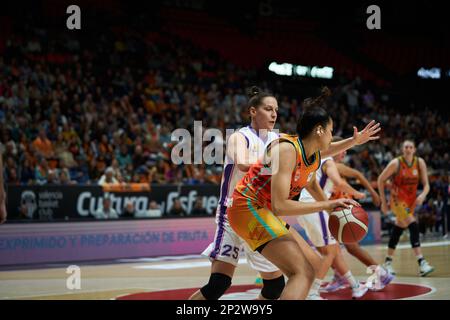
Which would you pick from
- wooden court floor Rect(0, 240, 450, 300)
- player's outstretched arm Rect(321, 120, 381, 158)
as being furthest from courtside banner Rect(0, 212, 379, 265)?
player's outstretched arm Rect(321, 120, 381, 158)

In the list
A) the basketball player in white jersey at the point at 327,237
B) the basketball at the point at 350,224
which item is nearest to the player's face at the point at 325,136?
the basketball at the point at 350,224

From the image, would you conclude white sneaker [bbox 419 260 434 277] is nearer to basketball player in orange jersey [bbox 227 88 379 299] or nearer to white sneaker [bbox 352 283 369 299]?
white sneaker [bbox 352 283 369 299]

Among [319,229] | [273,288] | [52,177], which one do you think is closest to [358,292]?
[319,229]

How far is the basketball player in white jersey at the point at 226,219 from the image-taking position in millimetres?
5578

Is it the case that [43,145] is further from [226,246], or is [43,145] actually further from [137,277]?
[226,246]

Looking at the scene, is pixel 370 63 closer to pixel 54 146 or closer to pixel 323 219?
pixel 54 146

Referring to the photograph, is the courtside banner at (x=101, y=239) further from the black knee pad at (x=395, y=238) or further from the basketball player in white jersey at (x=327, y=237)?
the basketball player in white jersey at (x=327, y=237)

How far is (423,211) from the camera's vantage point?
744 inches

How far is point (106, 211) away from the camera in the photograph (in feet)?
42.7

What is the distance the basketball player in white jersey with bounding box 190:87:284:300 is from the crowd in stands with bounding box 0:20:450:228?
7.47m

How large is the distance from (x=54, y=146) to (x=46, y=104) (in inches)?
70.2

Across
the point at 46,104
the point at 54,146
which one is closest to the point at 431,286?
the point at 54,146

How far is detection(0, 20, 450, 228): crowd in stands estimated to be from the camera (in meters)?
14.4

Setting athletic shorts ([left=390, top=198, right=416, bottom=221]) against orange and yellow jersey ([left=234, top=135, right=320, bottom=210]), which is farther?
athletic shorts ([left=390, top=198, right=416, bottom=221])
